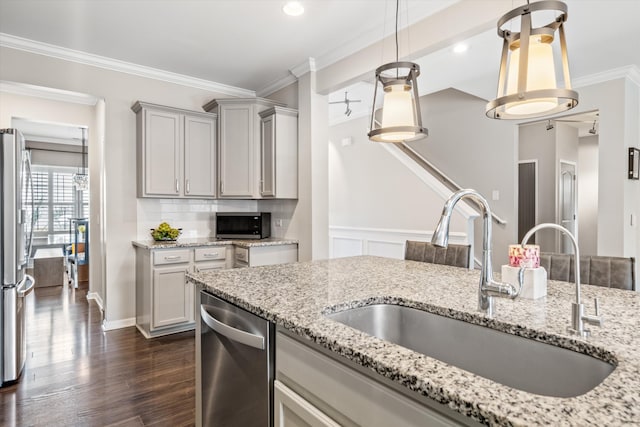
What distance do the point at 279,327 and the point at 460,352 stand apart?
60cm

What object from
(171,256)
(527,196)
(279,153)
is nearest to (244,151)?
(279,153)

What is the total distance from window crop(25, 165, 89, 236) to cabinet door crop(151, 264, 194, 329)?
5.36 m

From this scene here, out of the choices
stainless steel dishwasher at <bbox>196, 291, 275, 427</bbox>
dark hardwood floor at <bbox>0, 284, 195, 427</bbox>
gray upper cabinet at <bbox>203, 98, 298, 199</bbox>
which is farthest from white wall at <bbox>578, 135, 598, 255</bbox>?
stainless steel dishwasher at <bbox>196, 291, 275, 427</bbox>

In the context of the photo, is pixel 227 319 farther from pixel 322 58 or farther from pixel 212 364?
pixel 322 58

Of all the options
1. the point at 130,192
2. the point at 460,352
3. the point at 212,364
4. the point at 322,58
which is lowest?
the point at 212,364

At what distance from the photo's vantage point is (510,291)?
111 centimetres

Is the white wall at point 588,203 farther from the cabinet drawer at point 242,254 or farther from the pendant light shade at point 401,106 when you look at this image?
the pendant light shade at point 401,106

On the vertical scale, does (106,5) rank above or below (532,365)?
above

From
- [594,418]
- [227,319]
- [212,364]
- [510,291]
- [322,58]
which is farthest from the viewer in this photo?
[322,58]

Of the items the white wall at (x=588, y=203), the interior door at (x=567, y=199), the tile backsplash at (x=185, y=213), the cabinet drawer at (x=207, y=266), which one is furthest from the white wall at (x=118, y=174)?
the white wall at (x=588, y=203)

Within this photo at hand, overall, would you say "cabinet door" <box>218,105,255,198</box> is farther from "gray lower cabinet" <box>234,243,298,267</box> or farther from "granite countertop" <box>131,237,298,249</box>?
"gray lower cabinet" <box>234,243,298,267</box>

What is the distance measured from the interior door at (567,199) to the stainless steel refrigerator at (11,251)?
6903 millimetres

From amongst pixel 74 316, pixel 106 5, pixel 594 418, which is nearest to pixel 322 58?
pixel 106 5

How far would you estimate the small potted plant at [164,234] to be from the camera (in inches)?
147
